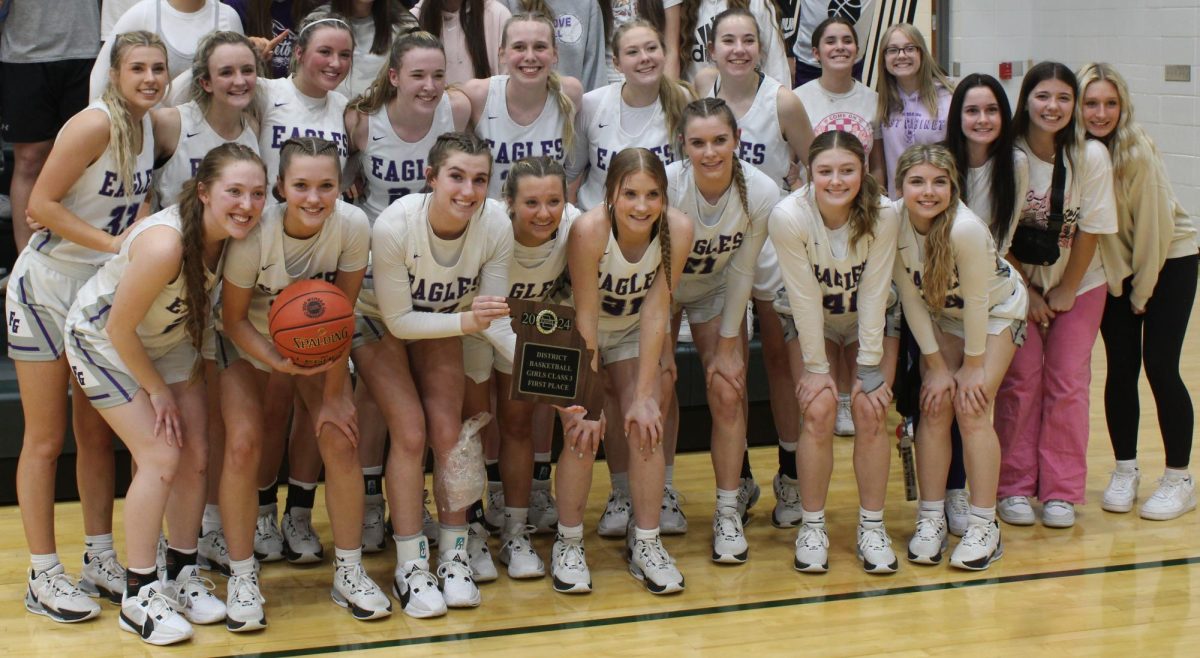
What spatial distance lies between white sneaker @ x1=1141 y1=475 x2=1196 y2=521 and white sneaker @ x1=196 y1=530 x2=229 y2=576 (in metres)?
2.75

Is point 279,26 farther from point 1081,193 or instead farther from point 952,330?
point 1081,193

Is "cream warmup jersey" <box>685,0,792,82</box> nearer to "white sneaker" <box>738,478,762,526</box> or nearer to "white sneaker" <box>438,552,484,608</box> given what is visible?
"white sneaker" <box>738,478,762,526</box>

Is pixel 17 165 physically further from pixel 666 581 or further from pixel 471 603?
pixel 666 581

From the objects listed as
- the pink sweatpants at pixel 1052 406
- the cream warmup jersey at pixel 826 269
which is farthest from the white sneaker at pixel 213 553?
the pink sweatpants at pixel 1052 406

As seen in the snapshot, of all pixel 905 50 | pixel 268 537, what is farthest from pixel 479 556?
pixel 905 50

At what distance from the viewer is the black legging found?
4184mm

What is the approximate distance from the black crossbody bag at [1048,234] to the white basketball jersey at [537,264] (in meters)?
1.38

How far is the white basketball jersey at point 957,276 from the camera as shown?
382 cm

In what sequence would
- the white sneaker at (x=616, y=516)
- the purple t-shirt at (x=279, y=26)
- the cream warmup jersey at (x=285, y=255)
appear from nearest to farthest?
the cream warmup jersey at (x=285, y=255) → the white sneaker at (x=616, y=516) → the purple t-shirt at (x=279, y=26)

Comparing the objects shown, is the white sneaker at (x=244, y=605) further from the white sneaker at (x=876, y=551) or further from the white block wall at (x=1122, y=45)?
the white block wall at (x=1122, y=45)

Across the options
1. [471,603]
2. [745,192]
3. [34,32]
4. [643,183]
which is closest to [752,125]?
[745,192]

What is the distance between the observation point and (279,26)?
4.41 meters

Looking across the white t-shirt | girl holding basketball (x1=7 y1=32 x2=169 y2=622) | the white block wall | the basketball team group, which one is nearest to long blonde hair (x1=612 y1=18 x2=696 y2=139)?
the basketball team group

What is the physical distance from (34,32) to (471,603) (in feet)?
8.31
